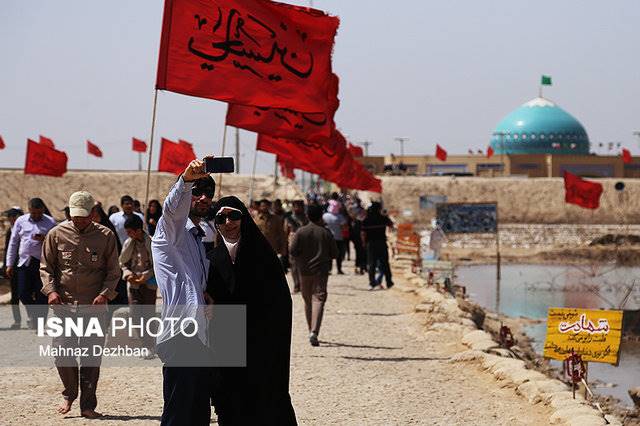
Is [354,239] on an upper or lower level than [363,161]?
lower

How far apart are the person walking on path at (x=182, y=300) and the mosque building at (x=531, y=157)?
63828mm

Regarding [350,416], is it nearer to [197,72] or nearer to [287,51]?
[197,72]

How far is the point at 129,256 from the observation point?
31.2 ft

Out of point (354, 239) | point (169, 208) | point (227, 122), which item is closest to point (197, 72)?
point (227, 122)

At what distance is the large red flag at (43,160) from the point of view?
28594 millimetres

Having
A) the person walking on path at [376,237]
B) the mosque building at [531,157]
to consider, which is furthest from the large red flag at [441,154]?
the person walking on path at [376,237]

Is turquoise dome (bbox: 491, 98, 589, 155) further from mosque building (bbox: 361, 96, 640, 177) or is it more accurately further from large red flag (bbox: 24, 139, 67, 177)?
large red flag (bbox: 24, 139, 67, 177)

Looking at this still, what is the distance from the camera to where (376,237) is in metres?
17.9

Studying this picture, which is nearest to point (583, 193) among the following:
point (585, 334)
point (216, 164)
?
point (585, 334)

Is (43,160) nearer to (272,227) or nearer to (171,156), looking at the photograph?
(171,156)

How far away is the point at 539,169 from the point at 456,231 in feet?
148

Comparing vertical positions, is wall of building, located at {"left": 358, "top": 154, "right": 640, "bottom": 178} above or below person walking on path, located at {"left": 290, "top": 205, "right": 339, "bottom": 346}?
above

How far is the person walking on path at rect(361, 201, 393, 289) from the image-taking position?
17.6 metres

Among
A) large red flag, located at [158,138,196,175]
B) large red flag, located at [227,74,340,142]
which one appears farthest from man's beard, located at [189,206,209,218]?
large red flag, located at [158,138,196,175]
